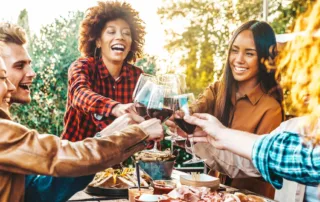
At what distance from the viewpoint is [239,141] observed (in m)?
1.69

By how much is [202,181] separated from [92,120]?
143cm

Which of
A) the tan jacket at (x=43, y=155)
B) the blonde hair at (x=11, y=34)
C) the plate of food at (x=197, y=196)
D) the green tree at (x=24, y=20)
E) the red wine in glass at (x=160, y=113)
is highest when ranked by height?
the green tree at (x=24, y=20)

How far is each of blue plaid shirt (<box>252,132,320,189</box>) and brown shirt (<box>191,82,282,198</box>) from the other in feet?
4.98

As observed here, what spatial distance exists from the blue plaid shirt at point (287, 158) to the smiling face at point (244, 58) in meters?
1.82

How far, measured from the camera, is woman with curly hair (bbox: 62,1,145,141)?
11.3 feet

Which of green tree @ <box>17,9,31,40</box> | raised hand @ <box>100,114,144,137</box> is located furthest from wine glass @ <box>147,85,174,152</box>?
green tree @ <box>17,9,31,40</box>

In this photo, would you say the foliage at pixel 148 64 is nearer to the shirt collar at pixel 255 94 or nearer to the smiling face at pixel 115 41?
the smiling face at pixel 115 41

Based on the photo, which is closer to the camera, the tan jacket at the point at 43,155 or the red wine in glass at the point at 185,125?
the tan jacket at the point at 43,155

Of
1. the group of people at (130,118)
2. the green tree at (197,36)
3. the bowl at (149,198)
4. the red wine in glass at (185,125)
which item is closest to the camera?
the group of people at (130,118)

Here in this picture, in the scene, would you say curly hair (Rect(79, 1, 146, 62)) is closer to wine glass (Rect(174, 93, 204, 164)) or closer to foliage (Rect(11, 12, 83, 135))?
wine glass (Rect(174, 93, 204, 164))

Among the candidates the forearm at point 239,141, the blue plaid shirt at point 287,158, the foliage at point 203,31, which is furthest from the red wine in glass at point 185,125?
the foliage at point 203,31

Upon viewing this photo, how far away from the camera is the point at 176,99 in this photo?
7.04ft

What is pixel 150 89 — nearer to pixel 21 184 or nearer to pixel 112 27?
pixel 21 184

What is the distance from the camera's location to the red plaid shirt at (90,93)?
3058 mm
